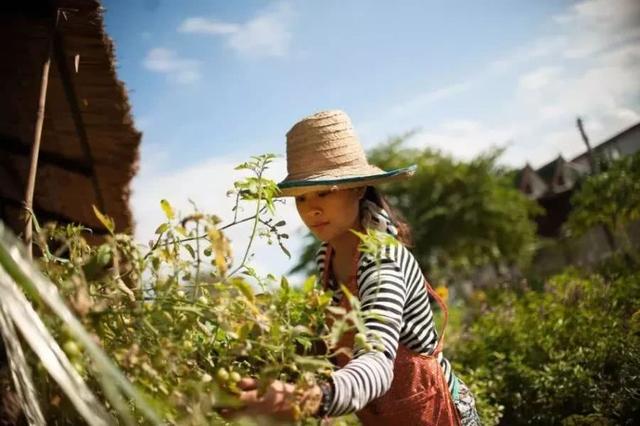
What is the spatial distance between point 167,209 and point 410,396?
1.01m

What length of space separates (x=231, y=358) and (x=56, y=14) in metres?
1.94

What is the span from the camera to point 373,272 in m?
1.58

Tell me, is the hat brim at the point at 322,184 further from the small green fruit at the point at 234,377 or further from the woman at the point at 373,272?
the small green fruit at the point at 234,377

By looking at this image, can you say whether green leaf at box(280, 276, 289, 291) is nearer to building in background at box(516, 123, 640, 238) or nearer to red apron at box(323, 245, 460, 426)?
red apron at box(323, 245, 460, 426)

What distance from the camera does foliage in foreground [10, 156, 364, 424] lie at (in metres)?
1.02

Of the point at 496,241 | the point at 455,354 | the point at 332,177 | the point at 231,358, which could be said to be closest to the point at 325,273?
the point at 332,177

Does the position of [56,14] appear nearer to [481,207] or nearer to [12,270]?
→ [12,270]

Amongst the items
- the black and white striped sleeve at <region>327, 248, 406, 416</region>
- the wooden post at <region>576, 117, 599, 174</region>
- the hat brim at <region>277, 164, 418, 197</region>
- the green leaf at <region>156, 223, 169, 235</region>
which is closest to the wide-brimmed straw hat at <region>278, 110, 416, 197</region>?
the hat brim at <region>277, 164, 418, 197</region>

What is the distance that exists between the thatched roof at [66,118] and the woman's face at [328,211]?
78 cm

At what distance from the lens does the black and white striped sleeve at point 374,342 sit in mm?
1194

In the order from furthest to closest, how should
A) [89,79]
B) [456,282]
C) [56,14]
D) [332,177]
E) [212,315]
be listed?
[456,282] → [89,79] → [56,14] → [332,177] → [212,315]

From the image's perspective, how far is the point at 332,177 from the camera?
1.80 meters

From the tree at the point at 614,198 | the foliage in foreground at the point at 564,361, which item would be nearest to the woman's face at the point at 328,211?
the foliage in foreground at the point at 564,361

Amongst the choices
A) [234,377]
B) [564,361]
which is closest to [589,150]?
[564,361]
